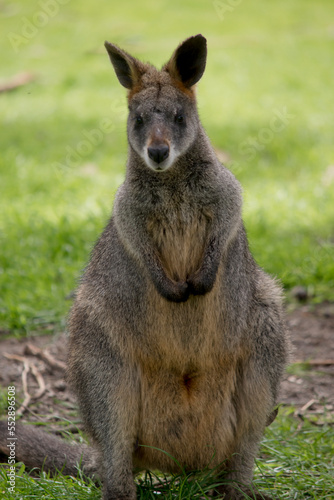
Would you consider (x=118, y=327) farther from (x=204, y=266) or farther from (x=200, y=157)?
(x=200, y=157)

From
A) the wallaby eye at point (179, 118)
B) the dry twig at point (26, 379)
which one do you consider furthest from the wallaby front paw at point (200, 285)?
the dry twig at point (26, 379)

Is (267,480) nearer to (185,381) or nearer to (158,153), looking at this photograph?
(185,381)

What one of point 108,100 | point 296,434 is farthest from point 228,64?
point 296,434

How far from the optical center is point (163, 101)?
3.67 meters

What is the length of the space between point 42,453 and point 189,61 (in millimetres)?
2218

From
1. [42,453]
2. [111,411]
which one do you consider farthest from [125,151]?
[111,411]

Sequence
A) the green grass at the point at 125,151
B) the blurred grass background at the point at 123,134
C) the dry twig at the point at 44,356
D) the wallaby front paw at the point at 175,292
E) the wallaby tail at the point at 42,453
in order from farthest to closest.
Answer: the blurred grass background at the point at 123,134 → the green grass at the point at 125,151 → the dry twig at the point at 44,356 → the wallaby tail at the point at 42,453 → the wallaby front paw at the point at 175,292

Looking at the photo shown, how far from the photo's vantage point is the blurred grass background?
6.70 metres

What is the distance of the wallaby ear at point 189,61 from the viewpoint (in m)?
3.71

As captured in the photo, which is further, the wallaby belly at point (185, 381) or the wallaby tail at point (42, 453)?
the wallaby tail at point (42, 453)

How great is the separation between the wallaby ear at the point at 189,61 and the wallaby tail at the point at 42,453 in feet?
6.68

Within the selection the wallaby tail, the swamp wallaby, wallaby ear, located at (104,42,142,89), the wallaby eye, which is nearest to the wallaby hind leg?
the swamp wallaby

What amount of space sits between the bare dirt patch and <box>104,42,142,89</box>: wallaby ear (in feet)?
5.97

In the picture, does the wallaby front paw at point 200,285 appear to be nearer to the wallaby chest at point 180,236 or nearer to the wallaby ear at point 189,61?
the wallaby chest at point 180,236
